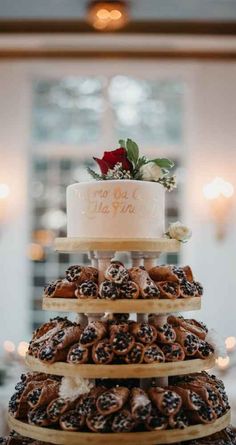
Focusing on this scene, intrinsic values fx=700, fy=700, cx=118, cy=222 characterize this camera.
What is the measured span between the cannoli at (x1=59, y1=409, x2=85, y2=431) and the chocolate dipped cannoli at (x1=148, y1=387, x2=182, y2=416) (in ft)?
0.75

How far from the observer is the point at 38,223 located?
293 inches

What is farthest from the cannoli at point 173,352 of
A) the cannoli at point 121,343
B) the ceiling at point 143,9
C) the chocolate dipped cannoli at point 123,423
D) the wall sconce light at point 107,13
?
the ceiling at point 143,9

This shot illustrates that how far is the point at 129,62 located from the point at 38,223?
1940 millimetres

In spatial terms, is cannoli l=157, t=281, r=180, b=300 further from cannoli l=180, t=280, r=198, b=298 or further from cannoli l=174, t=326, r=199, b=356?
cannoli l=174, t=326, r=199, b=356

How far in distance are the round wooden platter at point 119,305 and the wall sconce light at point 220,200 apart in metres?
4.96

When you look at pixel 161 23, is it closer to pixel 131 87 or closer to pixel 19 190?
pixel 131 87

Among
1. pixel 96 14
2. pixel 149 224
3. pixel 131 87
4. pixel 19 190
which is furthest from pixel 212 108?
pixel 149 224

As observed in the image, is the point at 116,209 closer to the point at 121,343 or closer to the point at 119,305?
the point at 119,305

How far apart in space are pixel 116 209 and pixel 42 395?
643 millimetres

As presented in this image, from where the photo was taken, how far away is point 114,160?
2.41 metres

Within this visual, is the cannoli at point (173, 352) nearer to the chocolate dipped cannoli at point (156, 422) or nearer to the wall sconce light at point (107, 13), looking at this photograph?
the chocolate dipped cannoli at point (156, 422)

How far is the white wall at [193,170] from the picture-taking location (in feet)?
23.4

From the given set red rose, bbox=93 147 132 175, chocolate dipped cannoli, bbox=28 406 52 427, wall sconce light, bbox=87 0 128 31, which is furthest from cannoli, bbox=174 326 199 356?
wall sconce light, bbox=87 0 128 31

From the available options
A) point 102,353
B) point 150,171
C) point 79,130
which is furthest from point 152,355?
point 79,130
